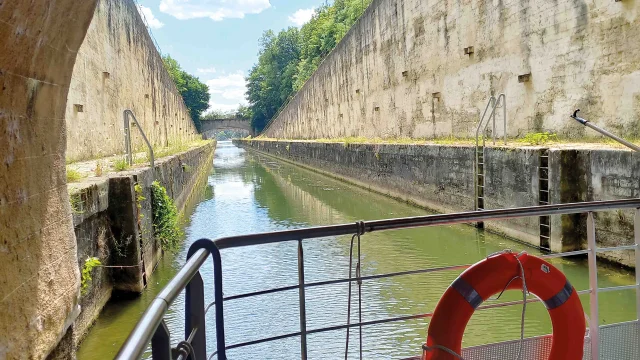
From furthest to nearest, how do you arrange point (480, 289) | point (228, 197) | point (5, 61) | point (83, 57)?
1. point (228, 197)
2. point (83, 57)
3. point (5, 61)
4. point (480, 289)

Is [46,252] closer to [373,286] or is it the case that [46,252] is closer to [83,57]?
[373,286]

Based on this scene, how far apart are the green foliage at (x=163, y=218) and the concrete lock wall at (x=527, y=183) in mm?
4320

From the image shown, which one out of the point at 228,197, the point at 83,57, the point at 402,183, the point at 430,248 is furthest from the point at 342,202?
the point at 83,57

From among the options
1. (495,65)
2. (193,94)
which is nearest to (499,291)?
(495,65)

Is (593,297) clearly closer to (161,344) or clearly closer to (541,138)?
(161,344)

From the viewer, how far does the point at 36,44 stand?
2291mm

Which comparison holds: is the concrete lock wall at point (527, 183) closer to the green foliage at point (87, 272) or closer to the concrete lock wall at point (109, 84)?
the green foliage at point (87, 272)

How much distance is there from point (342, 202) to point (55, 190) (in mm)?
9723

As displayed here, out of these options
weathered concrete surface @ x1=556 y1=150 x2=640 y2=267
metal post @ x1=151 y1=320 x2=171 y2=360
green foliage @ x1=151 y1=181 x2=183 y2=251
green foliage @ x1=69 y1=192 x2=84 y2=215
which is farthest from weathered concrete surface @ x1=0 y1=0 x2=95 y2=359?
weathered concrete surface @ x1=556 y1=150 x2=640 y2=267

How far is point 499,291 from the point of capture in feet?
6.33

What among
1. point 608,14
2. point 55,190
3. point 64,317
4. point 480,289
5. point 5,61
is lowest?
point 64,317

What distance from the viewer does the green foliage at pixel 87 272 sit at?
3.87 meters

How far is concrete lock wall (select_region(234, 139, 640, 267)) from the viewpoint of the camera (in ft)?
17.1

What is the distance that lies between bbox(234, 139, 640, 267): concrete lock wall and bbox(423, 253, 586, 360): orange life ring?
11.7ft
